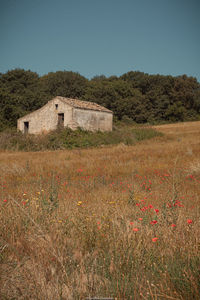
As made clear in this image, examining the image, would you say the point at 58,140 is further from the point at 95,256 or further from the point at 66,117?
the point at 95,256

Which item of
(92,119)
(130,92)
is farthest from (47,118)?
(130,92)

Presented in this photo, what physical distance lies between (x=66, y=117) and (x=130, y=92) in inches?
1238

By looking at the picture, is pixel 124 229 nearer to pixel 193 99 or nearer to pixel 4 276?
pixel 4 276

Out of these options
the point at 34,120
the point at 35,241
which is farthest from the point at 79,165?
the point at 34,120

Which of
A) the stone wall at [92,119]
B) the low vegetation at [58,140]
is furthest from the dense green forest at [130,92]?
the low vegetation at [58,140]

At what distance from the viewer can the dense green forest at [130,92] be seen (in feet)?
161

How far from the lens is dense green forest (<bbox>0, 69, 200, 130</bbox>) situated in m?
49.2

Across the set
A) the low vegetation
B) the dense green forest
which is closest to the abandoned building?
the low vegetation

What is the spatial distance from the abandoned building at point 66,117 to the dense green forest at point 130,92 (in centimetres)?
1937

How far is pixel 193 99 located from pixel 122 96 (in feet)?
57.1

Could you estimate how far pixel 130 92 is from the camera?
51688mm

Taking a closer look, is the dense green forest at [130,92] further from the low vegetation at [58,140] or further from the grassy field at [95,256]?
the grassy field at [95,256]

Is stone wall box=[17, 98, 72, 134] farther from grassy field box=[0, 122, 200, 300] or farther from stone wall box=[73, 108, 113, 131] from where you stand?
grassy field box=[0, 122, 200, 300]

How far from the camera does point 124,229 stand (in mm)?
2463
